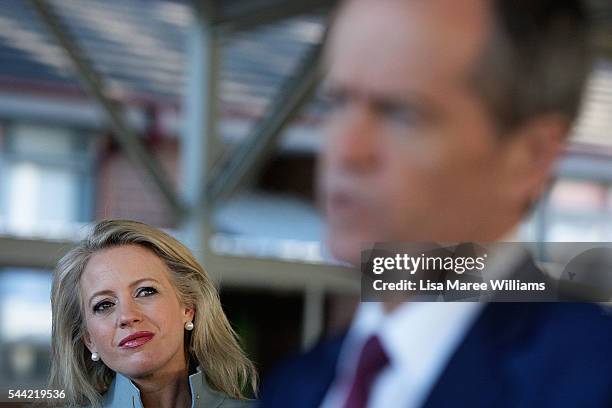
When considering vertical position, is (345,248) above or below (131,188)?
below

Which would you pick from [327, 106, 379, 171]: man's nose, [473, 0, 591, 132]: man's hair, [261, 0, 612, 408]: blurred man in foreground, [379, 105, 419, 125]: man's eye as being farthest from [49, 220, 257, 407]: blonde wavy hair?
[473, 0, 591, 132]: man's hair

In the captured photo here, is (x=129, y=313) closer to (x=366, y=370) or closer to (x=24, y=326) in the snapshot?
(x=366, y=370)

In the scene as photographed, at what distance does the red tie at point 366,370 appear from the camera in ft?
5.87

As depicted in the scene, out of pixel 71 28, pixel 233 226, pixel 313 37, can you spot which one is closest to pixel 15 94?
pixel 71 28

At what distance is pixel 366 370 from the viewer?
5.94ft

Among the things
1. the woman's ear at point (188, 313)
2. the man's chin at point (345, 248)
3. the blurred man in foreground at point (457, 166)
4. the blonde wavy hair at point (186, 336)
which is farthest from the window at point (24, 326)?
the blurred man in foreground at point (457, 166)

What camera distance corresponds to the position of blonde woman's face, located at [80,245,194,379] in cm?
207

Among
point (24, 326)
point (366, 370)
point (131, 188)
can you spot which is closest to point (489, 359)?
point (366, 370)

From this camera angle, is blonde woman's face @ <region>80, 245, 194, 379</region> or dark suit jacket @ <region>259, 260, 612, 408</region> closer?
dark suit jacket @ <region>259, 260, 612, 408</region>

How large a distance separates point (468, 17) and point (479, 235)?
1.16ft

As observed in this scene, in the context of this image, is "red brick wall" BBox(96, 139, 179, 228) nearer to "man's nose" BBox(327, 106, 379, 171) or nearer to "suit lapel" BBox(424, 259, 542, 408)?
"man's nose" BBox(327, 106, 379, 171)

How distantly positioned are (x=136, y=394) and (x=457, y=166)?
691 mm

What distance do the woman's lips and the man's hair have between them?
2.39ft

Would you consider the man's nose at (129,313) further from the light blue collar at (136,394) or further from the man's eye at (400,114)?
the man's eye at (400,114)
